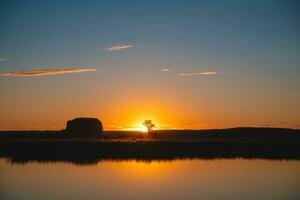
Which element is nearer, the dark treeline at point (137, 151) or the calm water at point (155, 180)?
the calm water at point (155, 180)

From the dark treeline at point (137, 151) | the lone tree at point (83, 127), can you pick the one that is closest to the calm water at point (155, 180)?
the dark treeline at point (137, 151)

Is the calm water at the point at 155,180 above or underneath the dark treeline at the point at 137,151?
underneath

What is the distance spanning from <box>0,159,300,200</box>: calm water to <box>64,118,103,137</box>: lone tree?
47637mm

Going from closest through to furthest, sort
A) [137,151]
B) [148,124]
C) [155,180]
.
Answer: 1. [155,180]
2. [137,151]
3. [148,124]

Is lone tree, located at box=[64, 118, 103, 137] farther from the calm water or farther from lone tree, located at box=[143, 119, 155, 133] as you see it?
the calm water

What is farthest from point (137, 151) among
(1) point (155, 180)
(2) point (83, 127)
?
(2) point (83, 127)

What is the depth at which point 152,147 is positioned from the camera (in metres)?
50.2

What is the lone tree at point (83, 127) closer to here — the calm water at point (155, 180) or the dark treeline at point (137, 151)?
the dark treeline at point (137, 151)

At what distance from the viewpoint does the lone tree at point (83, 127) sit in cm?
9131

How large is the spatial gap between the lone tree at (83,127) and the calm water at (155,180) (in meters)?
47.6

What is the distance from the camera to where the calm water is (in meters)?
27.7

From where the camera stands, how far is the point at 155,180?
33188mm

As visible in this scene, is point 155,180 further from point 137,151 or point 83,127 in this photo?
point 83,127

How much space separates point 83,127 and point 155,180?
60.7 m
